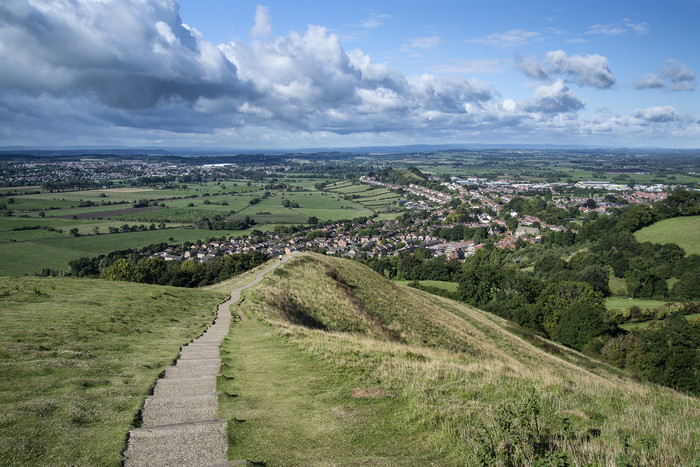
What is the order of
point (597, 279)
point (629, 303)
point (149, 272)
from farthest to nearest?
point (597, 279)
point (629, 303)
point (149, 272)

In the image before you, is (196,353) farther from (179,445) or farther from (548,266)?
(548,266)

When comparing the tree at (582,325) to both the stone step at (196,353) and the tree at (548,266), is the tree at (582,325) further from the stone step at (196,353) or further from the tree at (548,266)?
the stone step at (196,353)

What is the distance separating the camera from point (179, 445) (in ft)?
26.3

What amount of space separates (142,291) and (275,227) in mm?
95791

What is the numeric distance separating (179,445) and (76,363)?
6.94m

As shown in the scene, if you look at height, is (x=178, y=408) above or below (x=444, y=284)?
above

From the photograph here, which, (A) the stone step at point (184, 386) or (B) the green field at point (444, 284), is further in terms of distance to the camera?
(B) the green field at point (444, 284)

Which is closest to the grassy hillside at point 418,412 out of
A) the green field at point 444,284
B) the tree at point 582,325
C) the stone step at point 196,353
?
the stone step at point 196,353

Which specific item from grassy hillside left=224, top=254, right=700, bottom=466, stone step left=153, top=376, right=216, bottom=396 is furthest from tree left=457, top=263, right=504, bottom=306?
stone step left=153, top=376, right=216, bottom=396

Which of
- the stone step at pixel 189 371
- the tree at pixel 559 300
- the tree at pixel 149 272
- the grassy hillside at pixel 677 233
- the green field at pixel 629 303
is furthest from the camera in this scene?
the grassy hillside at pixel 677 233

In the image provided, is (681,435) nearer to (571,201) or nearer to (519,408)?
(519,408)

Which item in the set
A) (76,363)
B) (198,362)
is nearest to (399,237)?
(198,362)

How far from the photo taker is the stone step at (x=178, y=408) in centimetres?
935

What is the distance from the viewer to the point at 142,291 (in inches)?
1180
